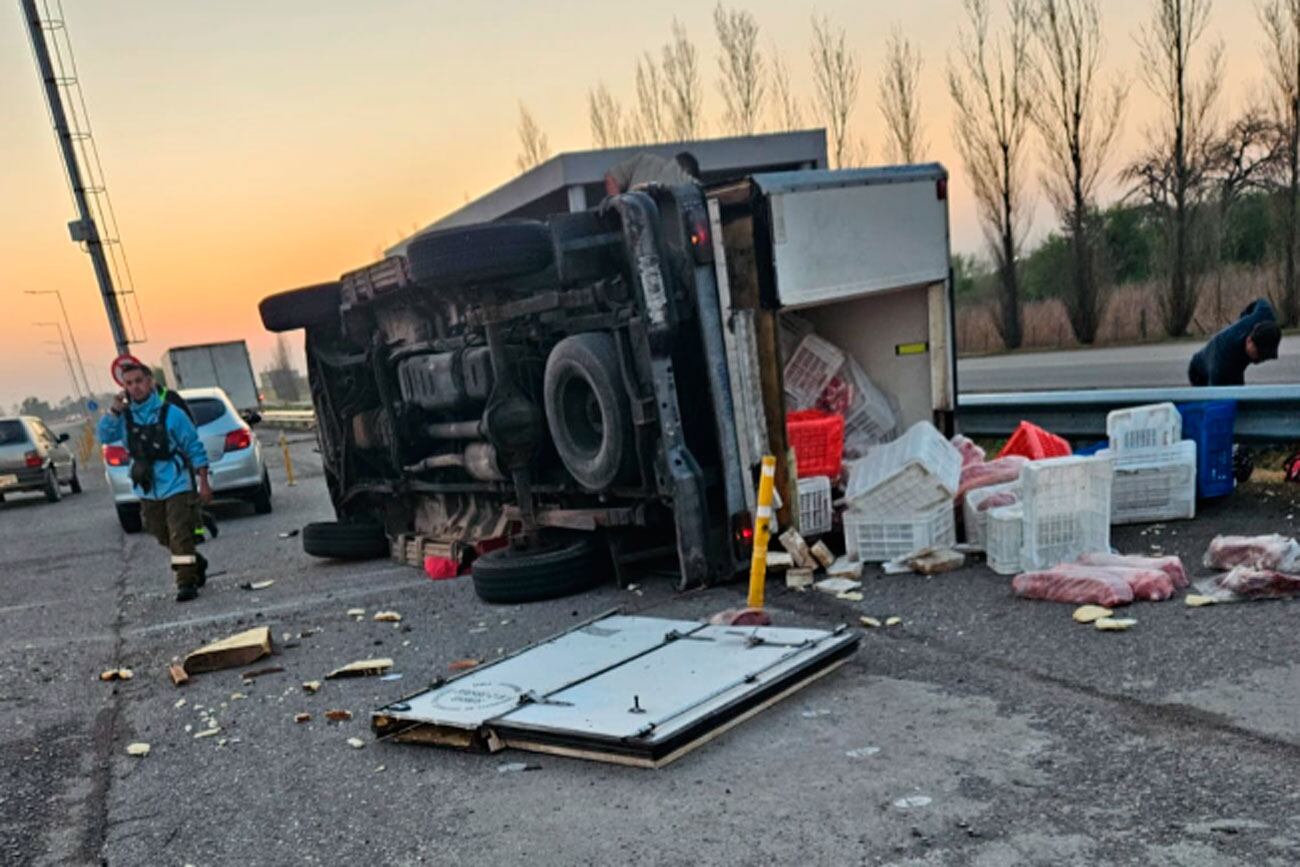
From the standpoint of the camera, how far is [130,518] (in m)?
12.4

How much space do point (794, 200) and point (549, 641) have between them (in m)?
3.22

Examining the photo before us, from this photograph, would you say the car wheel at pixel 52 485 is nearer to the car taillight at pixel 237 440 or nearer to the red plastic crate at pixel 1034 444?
the car taillight at pixel 237 440

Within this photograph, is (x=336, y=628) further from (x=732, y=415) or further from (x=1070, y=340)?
(x=1070, y=340)

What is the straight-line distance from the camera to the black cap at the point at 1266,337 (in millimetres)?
7270

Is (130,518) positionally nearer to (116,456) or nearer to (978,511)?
(116,456)

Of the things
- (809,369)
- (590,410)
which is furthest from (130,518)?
(809,369)

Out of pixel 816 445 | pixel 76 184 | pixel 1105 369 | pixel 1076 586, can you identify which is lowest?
pixel 1105 369

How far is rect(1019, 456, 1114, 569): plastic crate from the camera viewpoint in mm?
5543

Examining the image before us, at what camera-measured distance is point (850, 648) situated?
175 inches

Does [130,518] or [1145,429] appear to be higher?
[1145,429]

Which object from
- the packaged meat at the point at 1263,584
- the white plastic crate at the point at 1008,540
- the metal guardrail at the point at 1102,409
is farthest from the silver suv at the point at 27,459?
the packaged meat at the point at 1263,584

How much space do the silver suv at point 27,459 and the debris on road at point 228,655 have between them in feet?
47.0

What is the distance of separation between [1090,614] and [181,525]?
6.76 m

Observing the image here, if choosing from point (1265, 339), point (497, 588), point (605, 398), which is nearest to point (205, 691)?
point (497, 588)
